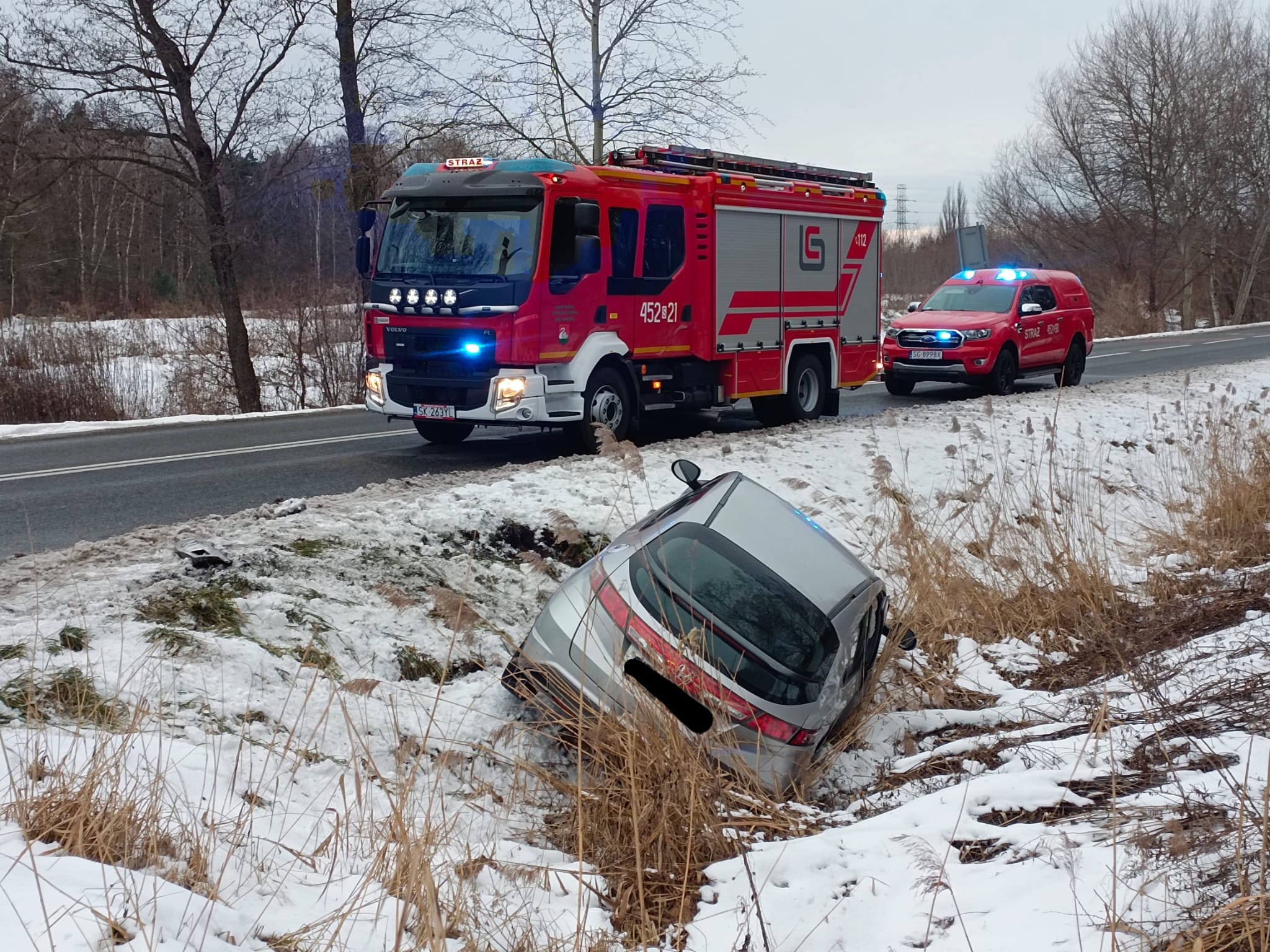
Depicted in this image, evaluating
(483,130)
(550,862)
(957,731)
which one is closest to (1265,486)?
(957,731)

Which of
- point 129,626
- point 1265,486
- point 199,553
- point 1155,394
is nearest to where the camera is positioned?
point 129,626

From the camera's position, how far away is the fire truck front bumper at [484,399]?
10.3 meters

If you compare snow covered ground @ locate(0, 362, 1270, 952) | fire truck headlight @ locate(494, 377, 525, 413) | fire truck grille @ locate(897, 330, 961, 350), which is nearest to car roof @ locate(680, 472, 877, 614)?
snow covered ground @ locate(0, 362, 1270, 952)

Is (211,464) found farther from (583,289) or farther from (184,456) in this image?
(583,289)

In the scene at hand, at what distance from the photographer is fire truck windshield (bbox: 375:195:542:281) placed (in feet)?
34.2

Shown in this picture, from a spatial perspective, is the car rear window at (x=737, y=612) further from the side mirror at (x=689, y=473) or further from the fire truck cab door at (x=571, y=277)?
the fire truck cab door at (x=571, y=277)

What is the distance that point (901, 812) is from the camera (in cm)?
401

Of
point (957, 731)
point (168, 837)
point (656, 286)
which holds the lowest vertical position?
point (957, 731)

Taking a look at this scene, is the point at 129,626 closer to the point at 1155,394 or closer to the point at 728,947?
the point at 728,947

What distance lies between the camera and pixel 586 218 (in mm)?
10398

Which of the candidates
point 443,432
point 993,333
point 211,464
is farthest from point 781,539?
point 993,333

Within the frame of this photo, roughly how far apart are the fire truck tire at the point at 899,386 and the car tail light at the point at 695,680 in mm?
14384

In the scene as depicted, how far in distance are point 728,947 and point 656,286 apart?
29.5ft

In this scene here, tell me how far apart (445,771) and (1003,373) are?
609 inches
